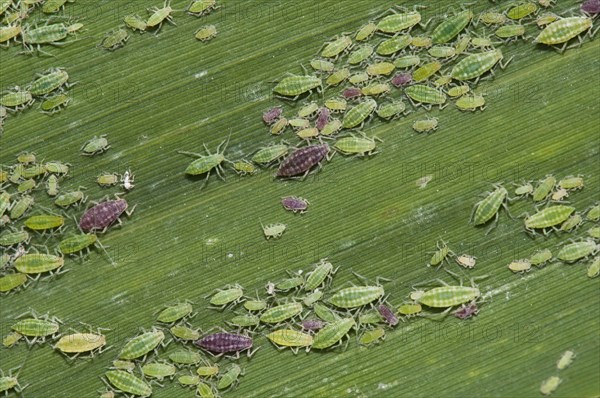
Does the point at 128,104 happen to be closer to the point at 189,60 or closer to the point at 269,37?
the point at 189,60

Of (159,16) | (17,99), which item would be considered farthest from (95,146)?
(159,16)

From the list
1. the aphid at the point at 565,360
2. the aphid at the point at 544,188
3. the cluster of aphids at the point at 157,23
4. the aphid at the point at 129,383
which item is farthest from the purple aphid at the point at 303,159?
the aphid at the point at 565,360

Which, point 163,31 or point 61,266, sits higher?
point 163,31

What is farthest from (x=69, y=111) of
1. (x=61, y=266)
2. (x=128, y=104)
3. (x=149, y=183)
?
(x=61, y=266)

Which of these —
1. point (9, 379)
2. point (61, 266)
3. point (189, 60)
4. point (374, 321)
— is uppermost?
point (189, 60)

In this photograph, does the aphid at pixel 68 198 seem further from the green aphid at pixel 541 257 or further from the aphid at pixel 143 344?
the green aphid at pixel 541 257

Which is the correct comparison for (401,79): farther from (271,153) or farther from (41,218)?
(41,218)

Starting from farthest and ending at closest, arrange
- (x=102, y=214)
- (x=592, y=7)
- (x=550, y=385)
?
(x=102, y=214) → (x=550, y=385) → (x=592, y=7)
